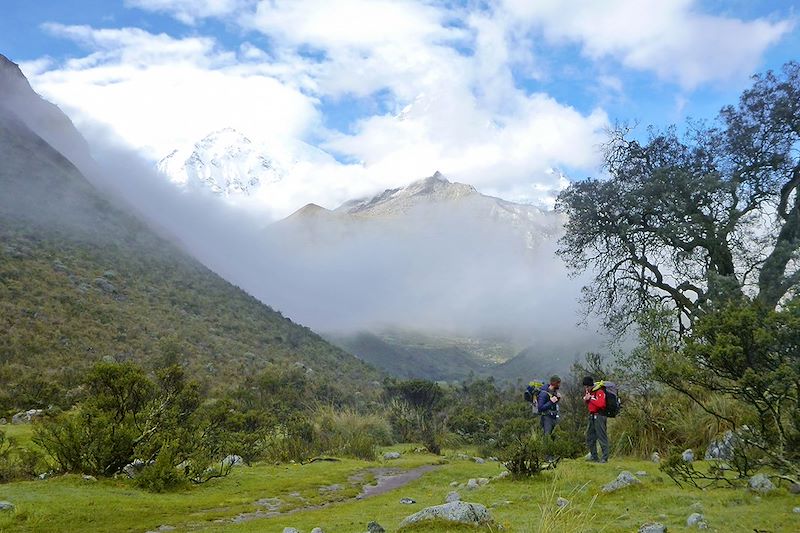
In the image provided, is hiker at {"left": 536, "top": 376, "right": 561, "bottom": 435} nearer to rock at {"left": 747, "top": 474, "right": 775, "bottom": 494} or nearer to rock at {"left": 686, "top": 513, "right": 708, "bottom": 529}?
rock at {"left": 747, "top": 474, "right": 775, "bottom": 494}

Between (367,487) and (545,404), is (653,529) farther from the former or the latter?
(545,404)

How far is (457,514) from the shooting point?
662 cm

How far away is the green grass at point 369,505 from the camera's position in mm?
6477

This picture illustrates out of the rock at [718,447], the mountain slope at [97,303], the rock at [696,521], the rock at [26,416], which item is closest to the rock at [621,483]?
the rock at [718,447]

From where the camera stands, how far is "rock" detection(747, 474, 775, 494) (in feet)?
24.3

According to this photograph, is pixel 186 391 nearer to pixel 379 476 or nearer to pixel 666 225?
pixel 379 476

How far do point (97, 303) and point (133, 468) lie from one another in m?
30.3

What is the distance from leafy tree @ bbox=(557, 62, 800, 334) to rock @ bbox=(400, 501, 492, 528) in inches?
457

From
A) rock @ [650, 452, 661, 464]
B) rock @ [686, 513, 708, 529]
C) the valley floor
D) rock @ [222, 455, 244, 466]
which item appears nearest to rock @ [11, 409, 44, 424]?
rock @ [222, 455, 244, 466]

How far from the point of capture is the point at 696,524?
6242mm

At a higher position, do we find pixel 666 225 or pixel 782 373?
pixel 666 225

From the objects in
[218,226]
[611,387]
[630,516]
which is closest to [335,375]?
[611,387]

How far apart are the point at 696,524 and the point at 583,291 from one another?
51.0 feet

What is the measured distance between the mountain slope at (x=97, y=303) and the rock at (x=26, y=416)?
5.51 ft
